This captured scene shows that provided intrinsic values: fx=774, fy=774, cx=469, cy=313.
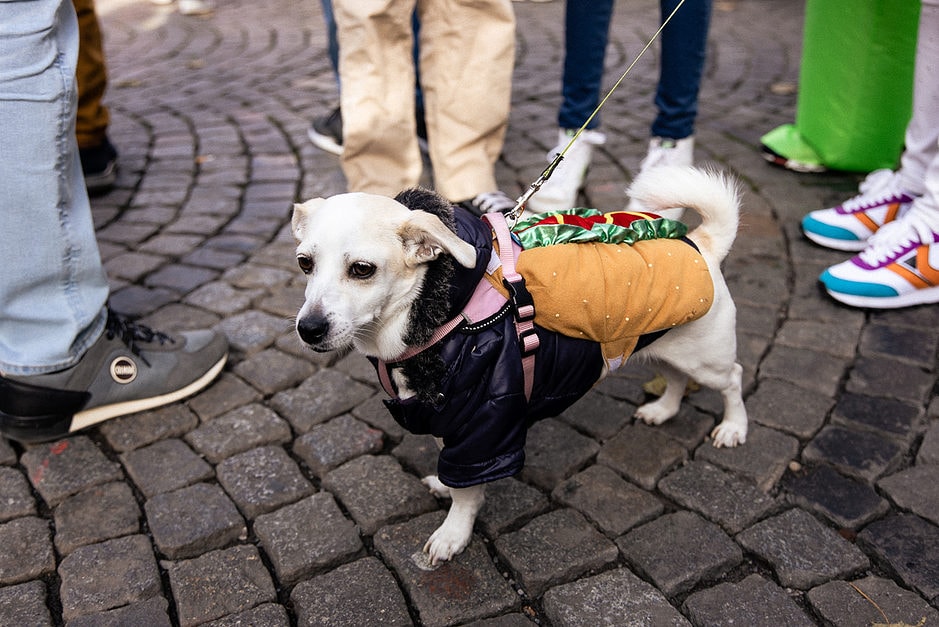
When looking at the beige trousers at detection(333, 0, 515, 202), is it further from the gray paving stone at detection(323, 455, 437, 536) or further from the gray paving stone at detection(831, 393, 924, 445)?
the gray paving stone at detection(831, 393, 924, 445)

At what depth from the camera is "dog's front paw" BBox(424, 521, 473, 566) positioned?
2.22m

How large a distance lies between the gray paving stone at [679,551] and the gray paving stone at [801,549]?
8 cm

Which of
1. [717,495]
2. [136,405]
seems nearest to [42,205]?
[136,405]

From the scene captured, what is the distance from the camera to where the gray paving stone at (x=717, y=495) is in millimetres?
2342

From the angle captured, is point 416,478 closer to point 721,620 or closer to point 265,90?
point 721,620

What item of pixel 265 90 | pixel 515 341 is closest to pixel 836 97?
pixel 515 341

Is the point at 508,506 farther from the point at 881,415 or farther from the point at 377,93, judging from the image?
the point at 377,93

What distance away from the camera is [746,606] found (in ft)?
6.74

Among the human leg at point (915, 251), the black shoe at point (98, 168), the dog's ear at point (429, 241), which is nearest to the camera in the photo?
the dog's ear at point (429, 241)

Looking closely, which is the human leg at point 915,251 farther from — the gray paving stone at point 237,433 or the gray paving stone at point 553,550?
the gray paving stone at point 237,433

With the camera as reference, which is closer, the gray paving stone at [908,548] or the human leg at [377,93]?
the gray paving stone at [908,548]

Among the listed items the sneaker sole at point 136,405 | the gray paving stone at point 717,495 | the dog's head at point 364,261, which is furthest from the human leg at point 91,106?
the gray paving stone at point 717,495

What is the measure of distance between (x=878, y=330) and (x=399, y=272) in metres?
2.22

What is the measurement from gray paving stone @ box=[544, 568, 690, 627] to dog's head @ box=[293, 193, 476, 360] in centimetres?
82
